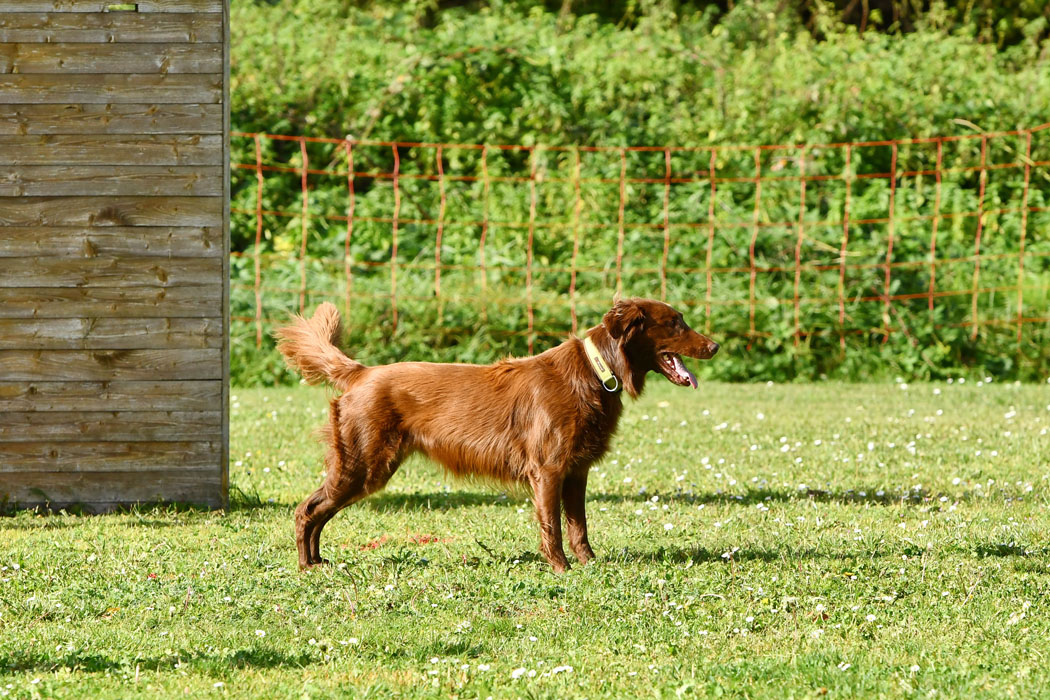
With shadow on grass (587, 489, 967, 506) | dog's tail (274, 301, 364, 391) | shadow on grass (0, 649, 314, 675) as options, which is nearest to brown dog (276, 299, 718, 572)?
dog's tail (274, 301, 364, 391)

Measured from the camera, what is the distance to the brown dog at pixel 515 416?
5469 millimetres

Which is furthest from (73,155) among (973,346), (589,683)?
(973,346)

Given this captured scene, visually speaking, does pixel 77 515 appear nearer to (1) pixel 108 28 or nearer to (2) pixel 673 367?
(1) pixel 108 28

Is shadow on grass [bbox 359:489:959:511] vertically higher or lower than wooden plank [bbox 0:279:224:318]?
lower

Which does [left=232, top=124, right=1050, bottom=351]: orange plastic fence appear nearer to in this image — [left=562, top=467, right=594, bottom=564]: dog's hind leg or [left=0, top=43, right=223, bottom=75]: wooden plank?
[left=0, top=43, right=223, bottom=75]: wooden plank

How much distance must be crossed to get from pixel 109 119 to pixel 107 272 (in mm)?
853

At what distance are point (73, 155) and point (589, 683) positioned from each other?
464 cm

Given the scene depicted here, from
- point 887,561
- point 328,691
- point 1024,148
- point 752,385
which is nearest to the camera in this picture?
point 328,691

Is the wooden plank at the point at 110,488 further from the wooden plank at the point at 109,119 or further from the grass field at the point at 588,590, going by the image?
the wooden plank at the point at 109,119

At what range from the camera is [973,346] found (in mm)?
12891

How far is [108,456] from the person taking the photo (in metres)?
7.03

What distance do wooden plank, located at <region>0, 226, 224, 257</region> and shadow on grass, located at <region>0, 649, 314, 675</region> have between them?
3311 mm

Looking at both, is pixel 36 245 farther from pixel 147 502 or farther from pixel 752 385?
pixel 752 385

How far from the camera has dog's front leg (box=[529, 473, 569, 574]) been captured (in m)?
5.32
